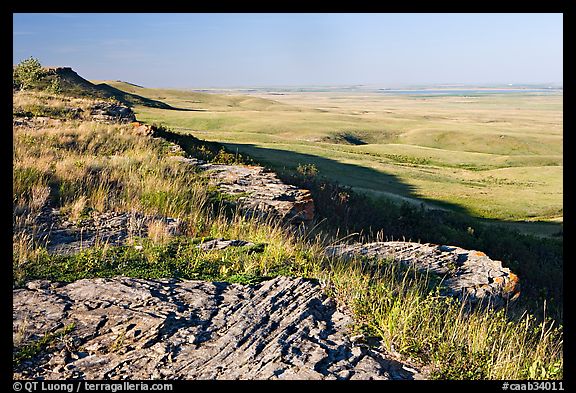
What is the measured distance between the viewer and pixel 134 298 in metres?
5.33

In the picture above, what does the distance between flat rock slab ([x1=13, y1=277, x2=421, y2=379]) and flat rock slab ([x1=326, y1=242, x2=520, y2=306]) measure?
7.32ft

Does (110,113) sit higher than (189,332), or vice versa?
(110,113)

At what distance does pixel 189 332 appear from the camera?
4793 millimetres

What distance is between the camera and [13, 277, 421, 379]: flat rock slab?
14.0ft

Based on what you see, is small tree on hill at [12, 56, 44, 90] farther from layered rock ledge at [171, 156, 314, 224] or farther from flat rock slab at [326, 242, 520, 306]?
flat rock slab at [326, 242, 520, 306]

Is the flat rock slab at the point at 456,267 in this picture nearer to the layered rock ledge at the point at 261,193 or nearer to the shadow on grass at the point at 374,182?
the layered rock ledge at the point at 261,193

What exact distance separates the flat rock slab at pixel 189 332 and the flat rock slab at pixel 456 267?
7.32ft

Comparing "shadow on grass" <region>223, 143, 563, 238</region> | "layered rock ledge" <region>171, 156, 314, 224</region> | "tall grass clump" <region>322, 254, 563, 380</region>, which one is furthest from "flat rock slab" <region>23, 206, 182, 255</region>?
"shadow on grass" <region>223, 143, 563, 238</region>

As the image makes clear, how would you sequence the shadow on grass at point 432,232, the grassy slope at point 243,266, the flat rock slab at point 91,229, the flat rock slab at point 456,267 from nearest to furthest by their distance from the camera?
the grassy slope at point 243,266
the flat rock slab at point 91,229
the flat rock slab at point 456,267
the shadow on grass at point 432,232

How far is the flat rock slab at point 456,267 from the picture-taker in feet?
24.0

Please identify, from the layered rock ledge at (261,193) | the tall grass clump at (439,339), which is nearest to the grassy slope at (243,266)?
the tall grass clump at (439,339)

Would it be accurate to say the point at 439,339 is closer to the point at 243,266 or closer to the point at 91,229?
the point at 243,266

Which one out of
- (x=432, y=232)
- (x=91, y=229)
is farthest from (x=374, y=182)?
(x=91, y=229)

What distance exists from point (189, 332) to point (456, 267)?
5.13 metres
